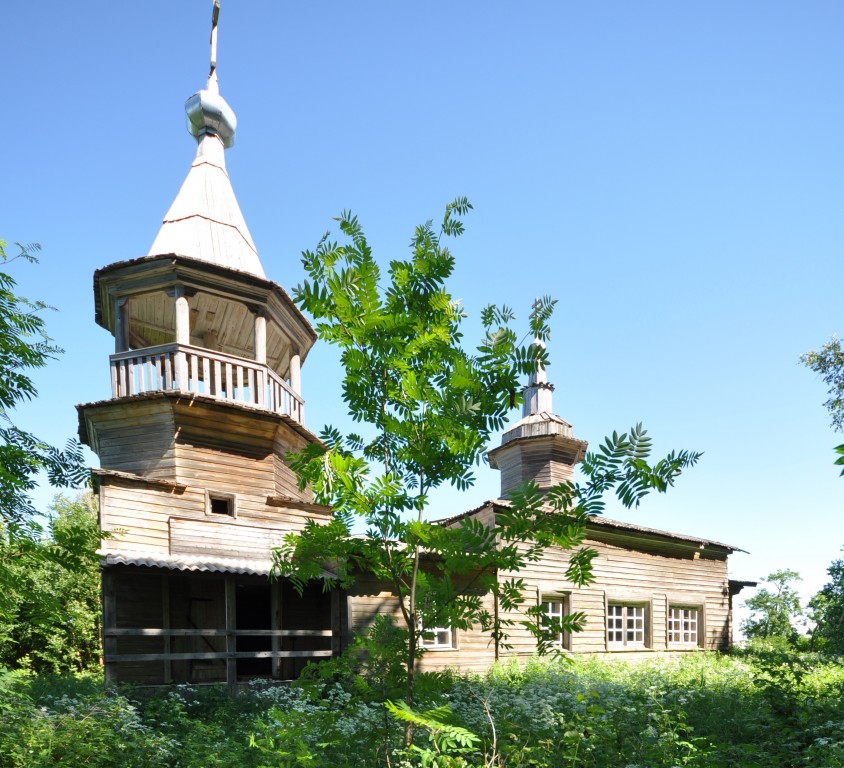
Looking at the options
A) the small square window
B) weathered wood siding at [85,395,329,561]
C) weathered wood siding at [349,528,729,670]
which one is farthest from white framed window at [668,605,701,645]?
the small square window

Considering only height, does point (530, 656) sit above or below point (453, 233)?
below

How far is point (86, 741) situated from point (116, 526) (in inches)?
206

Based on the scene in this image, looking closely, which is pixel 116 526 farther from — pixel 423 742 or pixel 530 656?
pixel 530 656

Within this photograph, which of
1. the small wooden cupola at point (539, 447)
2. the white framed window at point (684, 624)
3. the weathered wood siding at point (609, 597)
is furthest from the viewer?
the small wooden cupola at point (539, 447)

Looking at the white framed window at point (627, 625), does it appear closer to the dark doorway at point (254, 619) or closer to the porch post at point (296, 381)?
the dark doorway at point (254, 619)

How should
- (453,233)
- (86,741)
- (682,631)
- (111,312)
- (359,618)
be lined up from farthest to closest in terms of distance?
(682,631) → (111,312) → (359,618) → (86,741) → (453,233)

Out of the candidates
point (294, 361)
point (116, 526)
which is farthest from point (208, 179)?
point (116, 526)

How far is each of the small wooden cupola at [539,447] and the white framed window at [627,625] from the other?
4727mm

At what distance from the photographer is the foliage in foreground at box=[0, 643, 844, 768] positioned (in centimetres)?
465

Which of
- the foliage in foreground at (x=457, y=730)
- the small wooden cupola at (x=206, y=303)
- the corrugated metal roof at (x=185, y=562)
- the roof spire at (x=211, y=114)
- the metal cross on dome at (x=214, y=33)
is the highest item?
the metal cross on dome at (x=214, y=33)

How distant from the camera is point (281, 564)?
14.7 feet

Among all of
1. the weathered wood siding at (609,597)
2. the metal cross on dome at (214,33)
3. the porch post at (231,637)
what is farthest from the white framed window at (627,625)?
the metal cross on dome at (214,33)

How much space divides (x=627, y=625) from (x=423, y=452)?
17370 mm

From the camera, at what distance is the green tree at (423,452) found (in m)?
4.15
